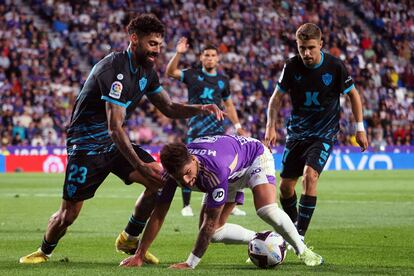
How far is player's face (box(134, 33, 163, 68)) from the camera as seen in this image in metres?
8.98

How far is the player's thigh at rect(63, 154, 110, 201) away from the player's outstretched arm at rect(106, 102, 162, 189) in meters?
0.69

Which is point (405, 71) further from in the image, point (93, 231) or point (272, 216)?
point (272, 216)

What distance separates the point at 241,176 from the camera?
9.02m

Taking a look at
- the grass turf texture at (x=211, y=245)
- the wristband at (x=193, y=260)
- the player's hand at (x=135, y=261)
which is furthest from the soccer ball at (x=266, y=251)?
the player's hand at (x=135, y=261)

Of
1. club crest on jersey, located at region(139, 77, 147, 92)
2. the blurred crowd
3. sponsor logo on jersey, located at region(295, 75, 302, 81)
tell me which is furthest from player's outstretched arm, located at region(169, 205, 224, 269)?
the blurred crowd

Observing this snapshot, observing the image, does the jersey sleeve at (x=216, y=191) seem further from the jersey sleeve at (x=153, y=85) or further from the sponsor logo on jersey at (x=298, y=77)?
the sponsor logo on jersey at (x=298, y=77)

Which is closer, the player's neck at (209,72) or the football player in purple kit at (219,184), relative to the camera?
the football player in purple kit at (219,184)

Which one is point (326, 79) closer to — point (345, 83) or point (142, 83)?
point (345, 83)

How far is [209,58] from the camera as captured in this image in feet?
53.3

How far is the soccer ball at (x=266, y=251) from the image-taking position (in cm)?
898

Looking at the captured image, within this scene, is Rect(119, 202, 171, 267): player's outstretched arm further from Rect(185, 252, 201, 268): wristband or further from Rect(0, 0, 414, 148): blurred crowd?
Rect(0, 0, 414, 148): blurred crowd

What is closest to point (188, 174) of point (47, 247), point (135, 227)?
point (135, 227)

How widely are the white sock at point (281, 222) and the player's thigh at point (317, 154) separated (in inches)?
62.7

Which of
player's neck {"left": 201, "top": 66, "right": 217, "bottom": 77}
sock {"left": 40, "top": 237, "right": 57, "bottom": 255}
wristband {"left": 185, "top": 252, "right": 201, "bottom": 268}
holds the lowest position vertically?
sock {"left": 40, "top": 237, "right": 57, "bottom": 255}
